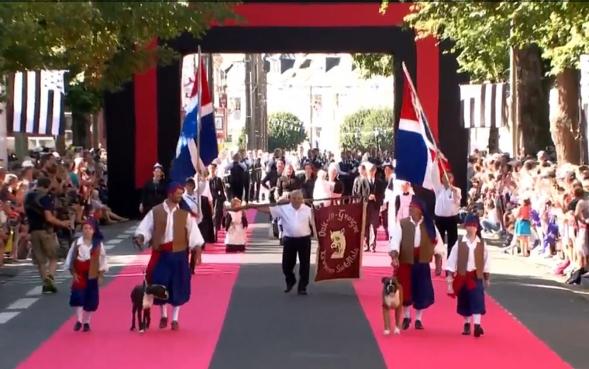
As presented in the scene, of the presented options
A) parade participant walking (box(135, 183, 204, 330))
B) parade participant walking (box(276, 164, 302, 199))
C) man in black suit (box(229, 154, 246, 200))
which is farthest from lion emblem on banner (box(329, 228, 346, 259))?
man in black suit (box(229, 154, 246, 200))

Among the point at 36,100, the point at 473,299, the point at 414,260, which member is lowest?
the point at 473,299

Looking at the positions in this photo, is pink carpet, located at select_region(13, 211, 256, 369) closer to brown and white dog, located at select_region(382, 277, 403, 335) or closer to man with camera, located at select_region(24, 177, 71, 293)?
man with camera, located at select_region(24, 177, 71, 293)

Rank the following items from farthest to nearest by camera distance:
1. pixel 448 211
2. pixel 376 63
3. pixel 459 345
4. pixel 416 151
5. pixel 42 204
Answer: pixel 376 63 → pixel 448 211 → pixel 42 204 → pixel 416 151 → pixel 459 345

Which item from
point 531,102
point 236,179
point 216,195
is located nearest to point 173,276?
point 216,195

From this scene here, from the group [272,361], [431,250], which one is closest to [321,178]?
[431,250]

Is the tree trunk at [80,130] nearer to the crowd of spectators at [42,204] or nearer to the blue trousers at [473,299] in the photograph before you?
the crowd of spectators at [42,204]

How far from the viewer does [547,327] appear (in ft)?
46.1

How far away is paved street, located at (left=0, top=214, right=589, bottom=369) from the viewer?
11.8m

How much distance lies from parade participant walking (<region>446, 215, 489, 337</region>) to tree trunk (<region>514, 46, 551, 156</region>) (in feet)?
56.8

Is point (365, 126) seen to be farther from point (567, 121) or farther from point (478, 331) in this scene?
point (478, 331)

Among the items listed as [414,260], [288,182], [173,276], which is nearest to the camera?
[173,276]

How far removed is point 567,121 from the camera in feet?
91.8

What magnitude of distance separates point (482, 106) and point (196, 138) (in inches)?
571

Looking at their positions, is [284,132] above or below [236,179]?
above
